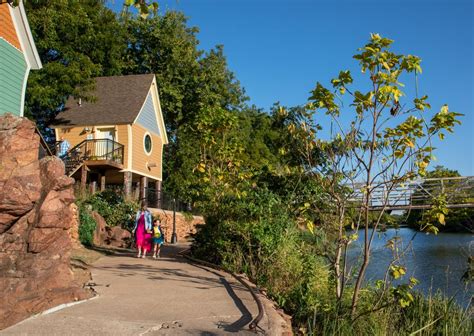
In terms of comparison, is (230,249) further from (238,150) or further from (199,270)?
(238,150)

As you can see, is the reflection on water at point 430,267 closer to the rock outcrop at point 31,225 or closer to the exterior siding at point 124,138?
the rock outcrop at point 31,225

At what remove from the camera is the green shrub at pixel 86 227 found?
1753 centimetres

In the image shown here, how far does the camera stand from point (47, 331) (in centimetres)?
615

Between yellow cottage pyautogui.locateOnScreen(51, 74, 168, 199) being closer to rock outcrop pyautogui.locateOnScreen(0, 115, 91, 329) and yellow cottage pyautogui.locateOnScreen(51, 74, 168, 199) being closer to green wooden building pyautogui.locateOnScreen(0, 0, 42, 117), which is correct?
green wooden building pyautogui.locateOnScreen(0, 0, 42, 117)

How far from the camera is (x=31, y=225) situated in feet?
26.3

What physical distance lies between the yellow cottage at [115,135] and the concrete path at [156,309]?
16.2m

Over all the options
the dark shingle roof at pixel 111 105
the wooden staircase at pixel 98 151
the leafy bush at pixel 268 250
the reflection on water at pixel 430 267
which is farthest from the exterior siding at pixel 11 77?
the dark shingle roof at pixel 111 105

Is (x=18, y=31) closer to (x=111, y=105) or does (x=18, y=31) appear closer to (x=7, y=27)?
(x=7, y=27)

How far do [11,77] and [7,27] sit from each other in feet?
5.02

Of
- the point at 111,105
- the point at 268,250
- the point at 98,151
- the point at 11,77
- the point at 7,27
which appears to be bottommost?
the point at 268,250

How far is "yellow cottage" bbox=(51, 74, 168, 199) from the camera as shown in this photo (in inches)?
1067

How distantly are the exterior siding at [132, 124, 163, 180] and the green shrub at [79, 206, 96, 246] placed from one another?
10.5m

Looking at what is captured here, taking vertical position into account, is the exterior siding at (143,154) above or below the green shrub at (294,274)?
above

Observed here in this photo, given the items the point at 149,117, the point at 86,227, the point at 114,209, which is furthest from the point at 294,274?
the point at 149,117
